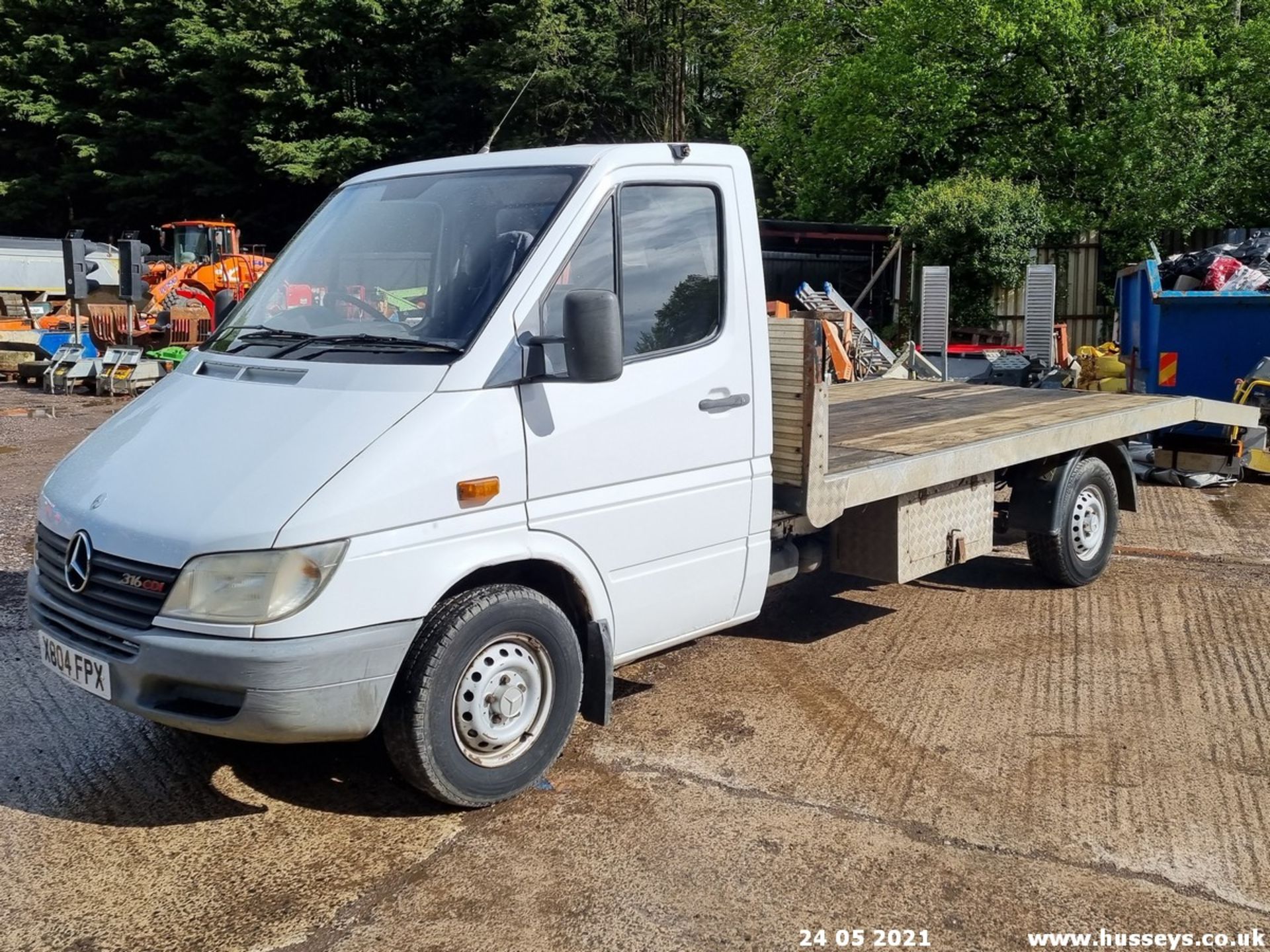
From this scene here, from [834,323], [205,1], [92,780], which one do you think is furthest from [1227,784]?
[205,1]

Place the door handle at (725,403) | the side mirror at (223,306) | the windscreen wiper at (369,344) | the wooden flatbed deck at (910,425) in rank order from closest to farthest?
the windscreen wiper at (369,344) < the door handle at (725,403) < the wooden flatbed deck at (910,425) < the side mirror at (223,306)

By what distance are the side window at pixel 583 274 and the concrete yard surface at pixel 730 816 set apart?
1396mm

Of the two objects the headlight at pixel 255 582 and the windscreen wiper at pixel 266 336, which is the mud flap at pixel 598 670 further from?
the windscreen wiper at pixel 266 336

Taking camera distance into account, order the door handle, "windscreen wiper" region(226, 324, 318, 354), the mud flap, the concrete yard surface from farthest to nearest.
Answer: the door handle < "windscreen wiper" region(226, 324, 318, 354) < the mud flap < the concrete yard surface

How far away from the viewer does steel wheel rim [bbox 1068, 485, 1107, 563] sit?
7.20 meters

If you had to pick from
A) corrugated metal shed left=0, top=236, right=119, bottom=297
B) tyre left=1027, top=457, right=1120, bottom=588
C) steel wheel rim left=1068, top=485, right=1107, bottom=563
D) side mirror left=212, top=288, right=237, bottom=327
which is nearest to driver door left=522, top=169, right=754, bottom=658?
side mirror left=212, top=288, right=237, bottom=327

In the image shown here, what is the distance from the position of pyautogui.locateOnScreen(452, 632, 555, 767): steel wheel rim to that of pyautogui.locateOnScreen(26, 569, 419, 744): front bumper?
31 cm

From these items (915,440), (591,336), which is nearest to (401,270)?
(591,336)

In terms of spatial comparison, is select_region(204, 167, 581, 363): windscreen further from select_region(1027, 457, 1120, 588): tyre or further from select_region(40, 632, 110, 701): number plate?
select_region(1027, 457, 1120, 588): tyre

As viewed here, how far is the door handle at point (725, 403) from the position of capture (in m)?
4.64

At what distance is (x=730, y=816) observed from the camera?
4188 mm

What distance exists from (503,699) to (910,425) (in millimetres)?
3552
